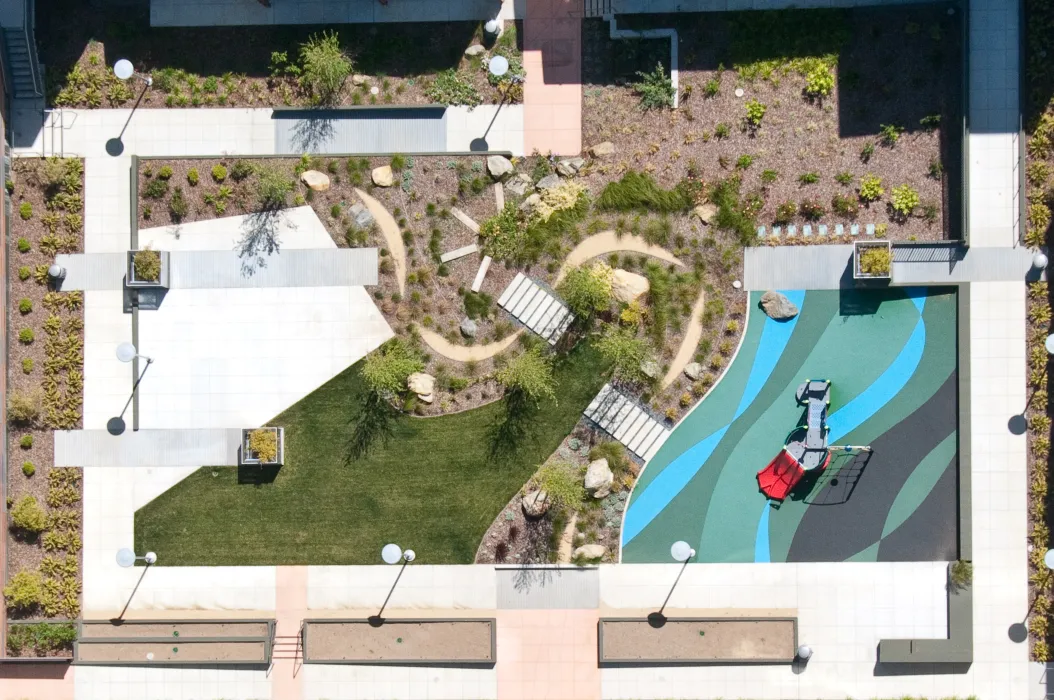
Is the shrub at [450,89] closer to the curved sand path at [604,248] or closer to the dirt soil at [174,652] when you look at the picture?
the curved sand path at [604,248]

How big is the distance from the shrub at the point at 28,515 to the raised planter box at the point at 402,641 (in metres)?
7.43

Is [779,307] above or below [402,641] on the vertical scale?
above

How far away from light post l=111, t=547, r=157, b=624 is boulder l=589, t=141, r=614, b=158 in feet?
51.1

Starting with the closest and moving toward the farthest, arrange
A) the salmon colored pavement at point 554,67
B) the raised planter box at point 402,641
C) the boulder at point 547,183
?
the raised planter box at point 402,641 → the boulder at point 547,183 → the salmon colored pavement at point 554,67

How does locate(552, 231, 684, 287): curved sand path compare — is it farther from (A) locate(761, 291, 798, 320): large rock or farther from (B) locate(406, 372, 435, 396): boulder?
(B) locate(406, 372, 435, 396): boulder

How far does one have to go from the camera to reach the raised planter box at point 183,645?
20.5m

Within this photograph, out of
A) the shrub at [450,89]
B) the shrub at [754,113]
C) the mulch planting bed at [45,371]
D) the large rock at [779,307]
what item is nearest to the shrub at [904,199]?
the large rock at [779,307]

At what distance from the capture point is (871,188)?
2048 cm

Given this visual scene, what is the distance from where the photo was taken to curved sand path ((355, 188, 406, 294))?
68.7ft

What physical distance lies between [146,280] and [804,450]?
17.6 metres

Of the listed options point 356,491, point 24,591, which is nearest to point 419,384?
point 356,491

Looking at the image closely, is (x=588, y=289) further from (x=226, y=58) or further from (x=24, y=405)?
(x=24, y=405)

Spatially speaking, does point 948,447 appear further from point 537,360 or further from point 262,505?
point 262,505

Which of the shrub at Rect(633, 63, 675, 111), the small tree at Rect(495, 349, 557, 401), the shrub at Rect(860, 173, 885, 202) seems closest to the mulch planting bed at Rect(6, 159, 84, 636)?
the small tree at Rect(495, 349, 557, 401)
